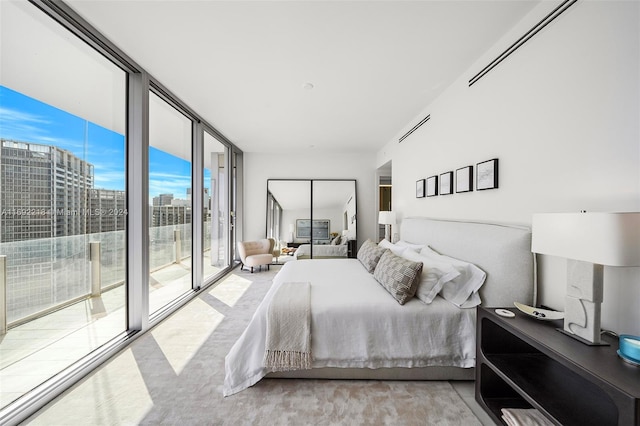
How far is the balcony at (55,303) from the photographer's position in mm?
1512

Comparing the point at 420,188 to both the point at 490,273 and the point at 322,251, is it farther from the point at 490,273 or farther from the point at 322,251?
the point at 322,251

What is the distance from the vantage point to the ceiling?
1.69 meters

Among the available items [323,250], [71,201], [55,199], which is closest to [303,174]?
[323,250]

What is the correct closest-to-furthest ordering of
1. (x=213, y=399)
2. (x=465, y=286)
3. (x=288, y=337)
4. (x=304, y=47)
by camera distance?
(x=213, y=399)
(x=288, y=337)
(x=465, y=286)
(x=304, y=47)

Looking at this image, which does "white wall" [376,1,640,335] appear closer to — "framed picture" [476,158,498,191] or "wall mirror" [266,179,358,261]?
"framed picture" [476,158,498,191]

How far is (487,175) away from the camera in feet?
6.84

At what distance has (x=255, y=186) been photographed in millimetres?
5797

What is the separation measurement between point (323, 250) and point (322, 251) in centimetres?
3

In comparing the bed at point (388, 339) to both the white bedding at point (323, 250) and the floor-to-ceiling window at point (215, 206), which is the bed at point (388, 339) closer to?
the floor-to-ceiling window at point (215, 206)

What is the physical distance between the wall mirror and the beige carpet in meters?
3.60

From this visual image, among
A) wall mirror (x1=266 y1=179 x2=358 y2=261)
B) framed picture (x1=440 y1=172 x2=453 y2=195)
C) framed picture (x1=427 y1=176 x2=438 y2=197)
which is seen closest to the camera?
framed picture (x1=440 y1=172 x2=453 y2=195)

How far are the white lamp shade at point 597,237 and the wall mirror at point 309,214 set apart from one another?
449 centimetres

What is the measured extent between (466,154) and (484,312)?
150 centimetres

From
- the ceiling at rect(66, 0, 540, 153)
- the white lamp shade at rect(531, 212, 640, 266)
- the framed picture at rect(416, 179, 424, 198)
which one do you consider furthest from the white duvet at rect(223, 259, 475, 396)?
the ceiling at rect(66, 0, 540, 153)
